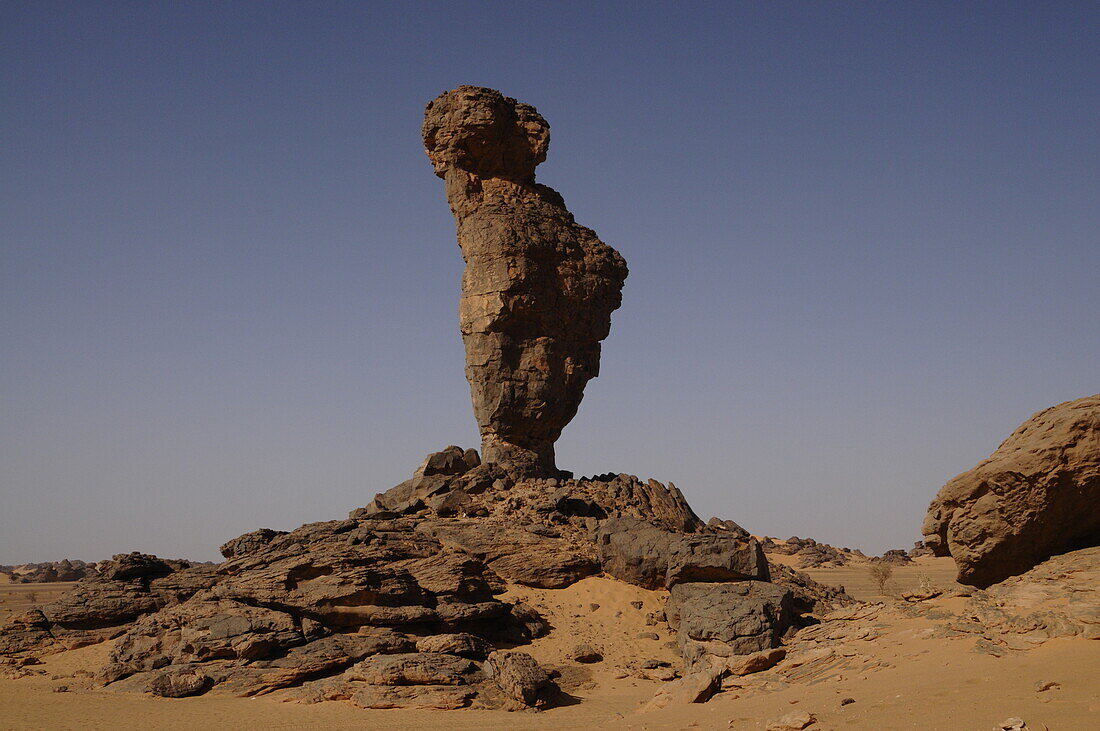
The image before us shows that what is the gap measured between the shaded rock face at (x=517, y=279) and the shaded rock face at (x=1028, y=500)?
61.0ft

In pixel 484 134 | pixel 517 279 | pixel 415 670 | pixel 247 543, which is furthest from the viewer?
pixel 484 134

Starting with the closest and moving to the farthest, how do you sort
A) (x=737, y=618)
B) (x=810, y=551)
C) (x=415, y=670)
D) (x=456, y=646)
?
(x=415, y=670), (x=456, y=646), (x=737, y=618), (x=810, y=551)

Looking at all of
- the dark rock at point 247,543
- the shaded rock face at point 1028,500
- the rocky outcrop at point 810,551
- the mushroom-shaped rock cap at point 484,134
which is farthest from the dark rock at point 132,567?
the rocky outcrop at point 810,551

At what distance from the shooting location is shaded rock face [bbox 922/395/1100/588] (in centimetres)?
1048

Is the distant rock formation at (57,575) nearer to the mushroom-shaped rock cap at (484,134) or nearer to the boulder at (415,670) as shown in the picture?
the mushroom-shaped rock cap at (484,134)

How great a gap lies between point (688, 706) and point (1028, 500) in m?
5.28

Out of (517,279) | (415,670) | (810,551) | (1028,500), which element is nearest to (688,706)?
(1028,500)

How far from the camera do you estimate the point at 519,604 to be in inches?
860

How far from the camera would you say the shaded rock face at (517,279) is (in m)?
29.5

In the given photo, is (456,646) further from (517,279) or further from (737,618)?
(517,279)

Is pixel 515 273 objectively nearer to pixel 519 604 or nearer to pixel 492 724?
pixel 519 604

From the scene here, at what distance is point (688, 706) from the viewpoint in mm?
12039

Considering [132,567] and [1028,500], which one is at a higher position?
[132,567]

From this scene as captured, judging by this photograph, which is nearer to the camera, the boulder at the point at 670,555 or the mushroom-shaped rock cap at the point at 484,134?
the boulder at the point at 670,555
